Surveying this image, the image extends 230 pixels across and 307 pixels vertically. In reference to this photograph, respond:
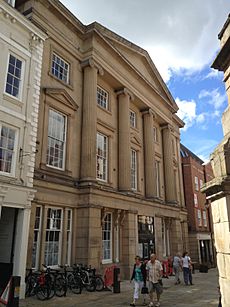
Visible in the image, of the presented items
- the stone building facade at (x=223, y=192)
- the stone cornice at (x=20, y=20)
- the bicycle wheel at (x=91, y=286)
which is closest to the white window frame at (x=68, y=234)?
the bicycle wheel at (x=91, y=286)

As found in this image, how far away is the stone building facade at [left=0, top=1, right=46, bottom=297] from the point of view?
12.5 metres

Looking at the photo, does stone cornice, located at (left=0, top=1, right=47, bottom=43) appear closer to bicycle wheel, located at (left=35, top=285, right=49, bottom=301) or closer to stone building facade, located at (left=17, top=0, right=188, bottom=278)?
stone building facade, located at (left=17, top=0, right=188, bottom=278)

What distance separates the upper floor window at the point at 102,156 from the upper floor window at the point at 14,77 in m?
8.04

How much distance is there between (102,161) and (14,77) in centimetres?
900

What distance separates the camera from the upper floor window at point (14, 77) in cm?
1360

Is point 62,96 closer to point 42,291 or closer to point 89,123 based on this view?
point 89,123

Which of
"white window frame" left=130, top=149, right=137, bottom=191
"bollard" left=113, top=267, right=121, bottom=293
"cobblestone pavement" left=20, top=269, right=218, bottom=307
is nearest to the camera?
"cobblestone pavement" left=20, top=269, right=218, bottom=307

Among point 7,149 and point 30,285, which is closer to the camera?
point 30,285

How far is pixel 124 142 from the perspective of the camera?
73.5ft

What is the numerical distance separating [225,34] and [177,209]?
23927mm

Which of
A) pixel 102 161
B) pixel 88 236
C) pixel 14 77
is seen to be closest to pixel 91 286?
pixel 88 236

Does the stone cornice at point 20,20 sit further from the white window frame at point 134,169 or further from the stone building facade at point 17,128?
the white window frame at point 134,169

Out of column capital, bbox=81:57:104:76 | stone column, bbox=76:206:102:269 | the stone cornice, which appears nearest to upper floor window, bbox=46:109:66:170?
stone column, bbox=76:206:102:269

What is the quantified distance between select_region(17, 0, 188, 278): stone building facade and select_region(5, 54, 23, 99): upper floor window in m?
2.30
